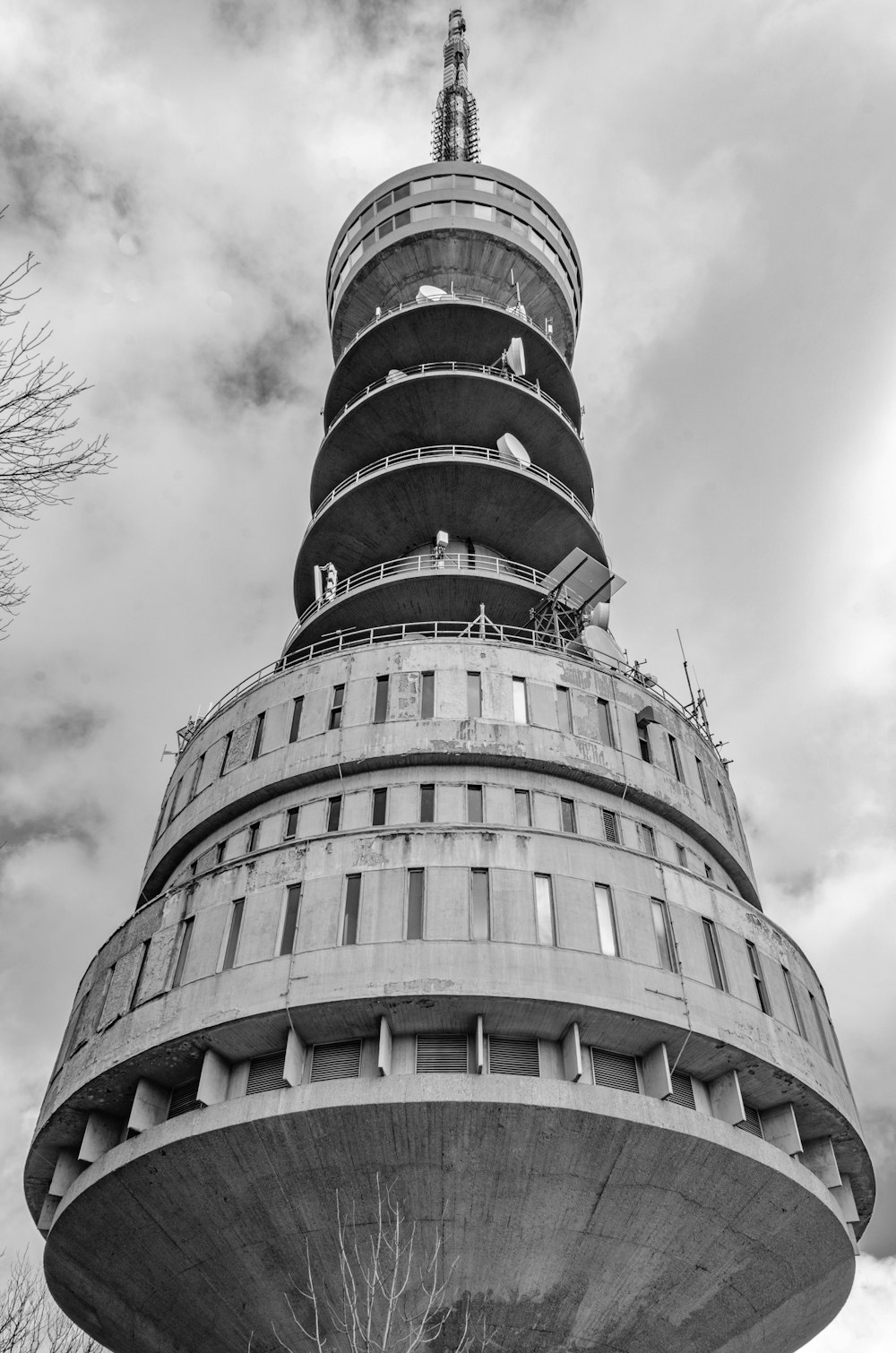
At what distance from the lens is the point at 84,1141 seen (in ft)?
74.9

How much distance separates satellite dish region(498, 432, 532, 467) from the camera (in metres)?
40.4

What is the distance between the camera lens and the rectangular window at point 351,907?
22.1 meters

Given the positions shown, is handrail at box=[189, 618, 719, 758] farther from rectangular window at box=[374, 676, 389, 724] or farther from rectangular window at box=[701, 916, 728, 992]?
rectangular window at box=[701, 916, 728, 992]

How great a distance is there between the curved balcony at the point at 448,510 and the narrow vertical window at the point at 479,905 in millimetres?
20277

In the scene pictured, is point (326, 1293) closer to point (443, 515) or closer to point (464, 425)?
point (443, 515)

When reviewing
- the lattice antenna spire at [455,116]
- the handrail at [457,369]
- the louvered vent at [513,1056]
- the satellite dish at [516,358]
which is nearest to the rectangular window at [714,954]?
the louvered vent at [513,1056]

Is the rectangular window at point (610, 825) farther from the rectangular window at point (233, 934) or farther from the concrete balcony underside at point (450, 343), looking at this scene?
the concrete balcony underside at point (450, 343)

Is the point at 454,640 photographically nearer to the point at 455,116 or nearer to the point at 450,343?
the point at 450,343

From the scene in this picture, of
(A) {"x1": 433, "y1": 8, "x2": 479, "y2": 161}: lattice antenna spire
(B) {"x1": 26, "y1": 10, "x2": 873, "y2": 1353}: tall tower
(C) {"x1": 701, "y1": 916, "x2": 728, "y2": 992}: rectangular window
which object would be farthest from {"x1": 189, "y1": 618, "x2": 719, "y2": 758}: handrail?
(A) {"x1": 433, "y1": 8, "x2": 479, "y2": 161}: lattice antenna spire

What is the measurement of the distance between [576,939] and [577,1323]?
7524 mm

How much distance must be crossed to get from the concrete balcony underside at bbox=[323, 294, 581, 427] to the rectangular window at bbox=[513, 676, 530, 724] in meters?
21.6

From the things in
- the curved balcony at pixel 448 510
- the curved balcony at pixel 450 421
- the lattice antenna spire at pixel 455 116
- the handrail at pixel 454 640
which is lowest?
the handrail at pixel 454 640

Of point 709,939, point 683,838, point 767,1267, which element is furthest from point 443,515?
point 767,1267

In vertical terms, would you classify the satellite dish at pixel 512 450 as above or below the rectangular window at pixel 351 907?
above
